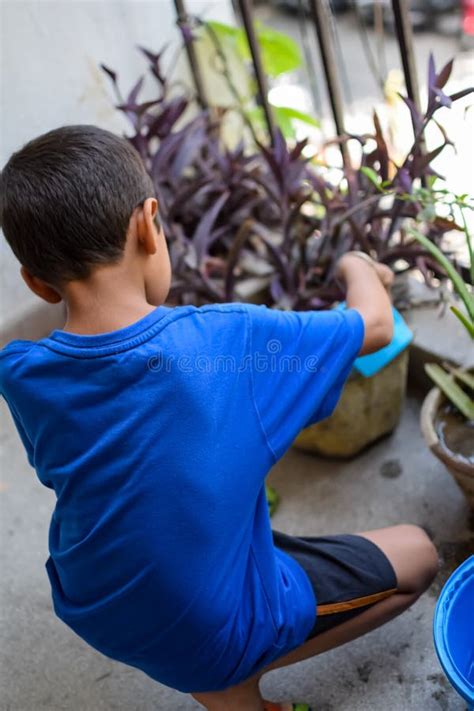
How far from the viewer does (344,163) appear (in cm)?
218

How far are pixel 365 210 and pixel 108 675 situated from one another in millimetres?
1275

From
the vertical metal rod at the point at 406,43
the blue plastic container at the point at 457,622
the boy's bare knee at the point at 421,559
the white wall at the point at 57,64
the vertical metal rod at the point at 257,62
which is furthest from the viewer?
the white wall at the point at 57,64

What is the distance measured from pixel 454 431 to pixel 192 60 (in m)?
1.60

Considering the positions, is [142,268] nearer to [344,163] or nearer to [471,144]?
[344,163]

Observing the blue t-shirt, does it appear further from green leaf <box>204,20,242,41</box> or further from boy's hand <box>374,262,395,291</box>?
green leaf <box>204,20,242,41</box>

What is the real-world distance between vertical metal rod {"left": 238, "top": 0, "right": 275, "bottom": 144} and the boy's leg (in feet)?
3.95

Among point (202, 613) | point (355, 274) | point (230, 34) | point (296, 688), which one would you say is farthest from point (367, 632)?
point (230, 34)

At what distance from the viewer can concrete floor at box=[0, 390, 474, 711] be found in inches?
63.8

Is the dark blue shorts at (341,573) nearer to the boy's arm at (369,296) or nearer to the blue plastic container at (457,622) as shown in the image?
the blue plastic container at (457,622)

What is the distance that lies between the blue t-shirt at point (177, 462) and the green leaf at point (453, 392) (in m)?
0.53

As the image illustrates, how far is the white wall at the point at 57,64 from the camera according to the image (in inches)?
95.5

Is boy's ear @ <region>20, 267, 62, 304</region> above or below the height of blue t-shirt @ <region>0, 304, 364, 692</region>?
above

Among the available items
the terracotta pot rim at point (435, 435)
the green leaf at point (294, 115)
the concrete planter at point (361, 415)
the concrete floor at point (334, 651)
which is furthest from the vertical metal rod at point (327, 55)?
the concrete floor at point (334, 651)

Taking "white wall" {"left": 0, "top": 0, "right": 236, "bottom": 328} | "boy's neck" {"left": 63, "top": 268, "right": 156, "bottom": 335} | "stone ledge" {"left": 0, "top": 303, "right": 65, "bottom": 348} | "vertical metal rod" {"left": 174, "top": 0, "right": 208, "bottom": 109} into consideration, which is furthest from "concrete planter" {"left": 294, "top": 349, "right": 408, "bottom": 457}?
"vertical metal rod" {"left": 174, "top": 0, "right": 208, "bottom": 109}
